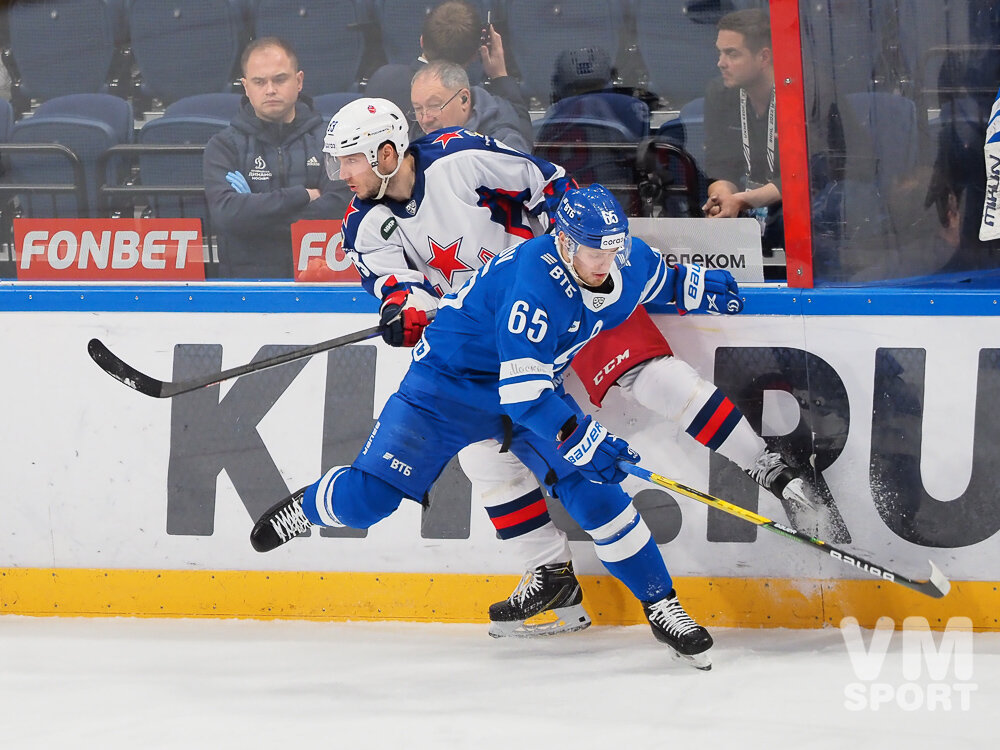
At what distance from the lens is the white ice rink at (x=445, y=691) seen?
262 cm

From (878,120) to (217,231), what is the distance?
1.91 metres

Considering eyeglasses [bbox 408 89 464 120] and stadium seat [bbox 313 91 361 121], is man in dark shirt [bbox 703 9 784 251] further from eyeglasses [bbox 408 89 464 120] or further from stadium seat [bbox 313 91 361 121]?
stadium seat [bbox 313 91 361 121]

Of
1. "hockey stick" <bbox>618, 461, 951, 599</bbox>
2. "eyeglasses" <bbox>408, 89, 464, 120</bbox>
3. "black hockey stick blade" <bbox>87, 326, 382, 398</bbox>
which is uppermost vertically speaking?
"eyeglasses" <bbox>408, 89, 464, 120</bbox>

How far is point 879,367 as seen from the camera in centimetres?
314

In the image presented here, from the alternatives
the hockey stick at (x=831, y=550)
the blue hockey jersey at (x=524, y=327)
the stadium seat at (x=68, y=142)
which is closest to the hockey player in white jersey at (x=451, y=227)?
the blue hockey jersey at (x=524, y=327)

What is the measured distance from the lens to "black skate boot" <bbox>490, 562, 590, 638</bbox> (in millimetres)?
3252

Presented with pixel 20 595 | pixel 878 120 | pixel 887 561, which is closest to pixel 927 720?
pixel 887 561

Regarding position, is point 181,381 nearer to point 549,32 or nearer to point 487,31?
point 487,31

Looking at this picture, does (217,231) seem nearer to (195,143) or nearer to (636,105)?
(195,143)

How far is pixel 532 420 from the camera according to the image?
2.79m

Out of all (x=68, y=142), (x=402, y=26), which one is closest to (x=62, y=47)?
(x=68, y=142)

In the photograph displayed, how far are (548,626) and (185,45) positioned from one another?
6.59 ft

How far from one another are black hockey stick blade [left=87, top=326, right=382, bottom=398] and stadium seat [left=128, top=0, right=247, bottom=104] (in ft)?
2.58

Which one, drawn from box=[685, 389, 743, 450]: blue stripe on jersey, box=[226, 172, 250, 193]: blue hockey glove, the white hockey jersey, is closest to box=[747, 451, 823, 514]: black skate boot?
box=[685, 389, 743, 450]: blue stripe on jersey
